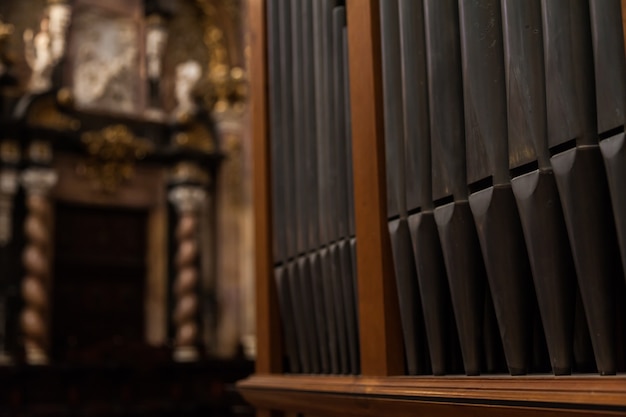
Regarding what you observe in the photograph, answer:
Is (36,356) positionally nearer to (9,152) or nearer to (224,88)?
(9,152)

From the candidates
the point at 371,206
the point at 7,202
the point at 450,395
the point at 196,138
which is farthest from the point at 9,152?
the point at 450,395

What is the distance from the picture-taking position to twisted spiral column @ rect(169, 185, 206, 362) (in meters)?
11.1

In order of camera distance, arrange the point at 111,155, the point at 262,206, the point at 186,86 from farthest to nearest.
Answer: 1. the point at 186,86
2. the point at 111,155
3. the point at 262,206

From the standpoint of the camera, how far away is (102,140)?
11.2 metres

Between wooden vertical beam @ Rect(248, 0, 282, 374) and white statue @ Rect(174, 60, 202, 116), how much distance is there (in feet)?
27.7

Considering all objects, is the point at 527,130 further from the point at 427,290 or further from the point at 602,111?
the point at 427,290

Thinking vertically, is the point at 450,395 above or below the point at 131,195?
below

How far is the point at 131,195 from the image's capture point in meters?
11.7

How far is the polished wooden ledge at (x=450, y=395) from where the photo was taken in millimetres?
1406

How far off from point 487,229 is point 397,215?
0.43m

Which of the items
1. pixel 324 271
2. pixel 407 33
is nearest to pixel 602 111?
pixel 407 33

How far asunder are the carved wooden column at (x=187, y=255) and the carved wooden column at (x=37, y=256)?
1720 mm

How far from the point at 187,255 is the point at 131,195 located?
47.4 inches

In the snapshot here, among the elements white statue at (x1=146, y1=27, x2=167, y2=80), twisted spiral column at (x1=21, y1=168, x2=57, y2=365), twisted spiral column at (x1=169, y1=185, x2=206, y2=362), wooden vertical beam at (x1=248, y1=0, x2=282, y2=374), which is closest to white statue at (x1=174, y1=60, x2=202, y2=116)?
white statue at (x1=146, y1=27, x2=167, y2=80)
